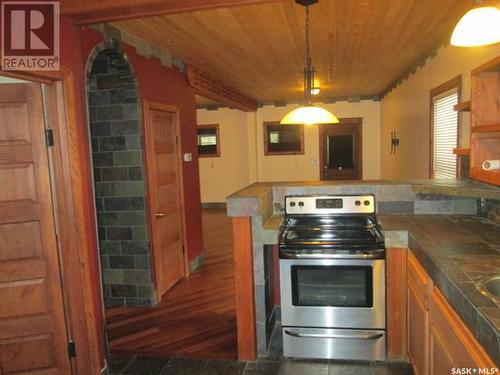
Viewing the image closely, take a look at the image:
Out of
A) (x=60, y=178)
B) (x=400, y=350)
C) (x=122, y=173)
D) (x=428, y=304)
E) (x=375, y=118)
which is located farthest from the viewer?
(x=375, y=118)

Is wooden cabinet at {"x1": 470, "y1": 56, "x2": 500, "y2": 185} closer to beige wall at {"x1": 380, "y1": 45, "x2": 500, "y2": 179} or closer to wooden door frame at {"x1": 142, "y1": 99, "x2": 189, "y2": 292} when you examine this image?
beige wall at {"x1": 380, "y1": 45, "x2": 500, "y2": 179}

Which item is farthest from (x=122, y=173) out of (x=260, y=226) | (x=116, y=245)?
(x=260, y=226)

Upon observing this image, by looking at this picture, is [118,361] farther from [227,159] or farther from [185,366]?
[227,159]

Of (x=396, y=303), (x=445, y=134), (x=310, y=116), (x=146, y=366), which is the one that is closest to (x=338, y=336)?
(x=396, y=303)

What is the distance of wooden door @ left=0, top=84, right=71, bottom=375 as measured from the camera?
218cm

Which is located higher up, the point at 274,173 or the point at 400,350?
the point at 274,173

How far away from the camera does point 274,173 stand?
8.84 meters

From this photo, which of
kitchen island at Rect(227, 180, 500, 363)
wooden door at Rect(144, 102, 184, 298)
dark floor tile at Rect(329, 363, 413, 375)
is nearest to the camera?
kitchen island at Rect(227, 180, 500, 363)

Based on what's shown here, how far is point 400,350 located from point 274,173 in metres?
6.43

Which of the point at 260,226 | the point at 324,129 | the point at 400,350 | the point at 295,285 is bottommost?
the point at 400,350

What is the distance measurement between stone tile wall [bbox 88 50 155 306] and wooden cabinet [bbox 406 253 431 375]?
2.32m

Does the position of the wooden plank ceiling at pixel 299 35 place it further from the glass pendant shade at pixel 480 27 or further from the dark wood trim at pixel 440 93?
the glass pendant shade at pixel 480 27

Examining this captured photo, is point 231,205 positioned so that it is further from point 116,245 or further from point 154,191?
point 116,245

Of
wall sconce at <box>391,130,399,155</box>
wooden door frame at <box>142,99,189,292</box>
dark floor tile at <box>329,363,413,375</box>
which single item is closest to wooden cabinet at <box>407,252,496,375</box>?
dark floor tile at <box>329,363,413,375</box>
